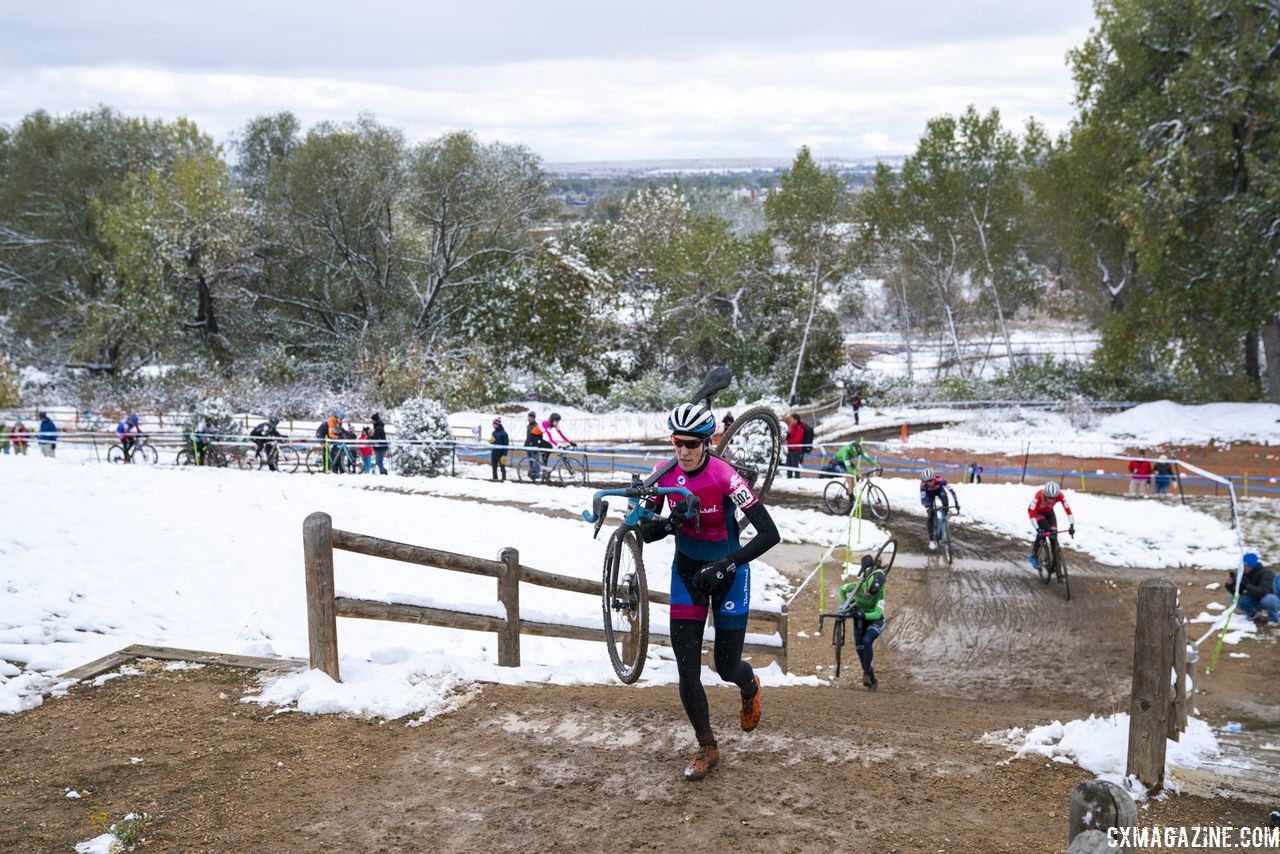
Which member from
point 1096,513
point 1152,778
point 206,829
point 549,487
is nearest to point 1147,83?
point 1096,513

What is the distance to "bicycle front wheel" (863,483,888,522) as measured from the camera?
829 inches

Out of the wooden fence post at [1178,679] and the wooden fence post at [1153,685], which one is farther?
the wooden fence post at [1178,679]

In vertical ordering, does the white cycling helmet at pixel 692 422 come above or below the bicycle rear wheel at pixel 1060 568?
above

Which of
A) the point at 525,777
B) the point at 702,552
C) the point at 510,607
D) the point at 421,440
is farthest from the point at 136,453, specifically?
the point at 702,552

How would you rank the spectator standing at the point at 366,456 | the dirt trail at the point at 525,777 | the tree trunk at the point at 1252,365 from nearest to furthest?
the dirt trail at the point at 525,777 < the spectator standing at the point at 366,456 < the tree trunk at the point at 1252,365

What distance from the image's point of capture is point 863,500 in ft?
69.5

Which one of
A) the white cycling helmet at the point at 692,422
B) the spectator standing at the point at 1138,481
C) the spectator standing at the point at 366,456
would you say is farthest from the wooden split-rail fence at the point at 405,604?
the spectator standing at the point at 1138,481

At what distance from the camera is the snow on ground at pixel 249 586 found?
7449 millimetres

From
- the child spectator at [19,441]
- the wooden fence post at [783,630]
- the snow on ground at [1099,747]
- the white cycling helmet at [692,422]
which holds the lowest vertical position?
the child spectator at [19,441]

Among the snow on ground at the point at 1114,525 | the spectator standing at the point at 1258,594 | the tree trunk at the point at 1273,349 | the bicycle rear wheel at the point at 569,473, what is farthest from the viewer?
the tree trunk at the point at 1273,349

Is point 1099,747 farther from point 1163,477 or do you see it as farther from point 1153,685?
point 1163,477

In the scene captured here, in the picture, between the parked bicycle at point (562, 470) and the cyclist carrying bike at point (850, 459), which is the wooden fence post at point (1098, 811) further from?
the parked bicycle at point (562, 470)

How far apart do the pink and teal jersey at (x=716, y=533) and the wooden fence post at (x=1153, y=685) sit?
7.54 ft

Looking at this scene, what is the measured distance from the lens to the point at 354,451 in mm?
26531
